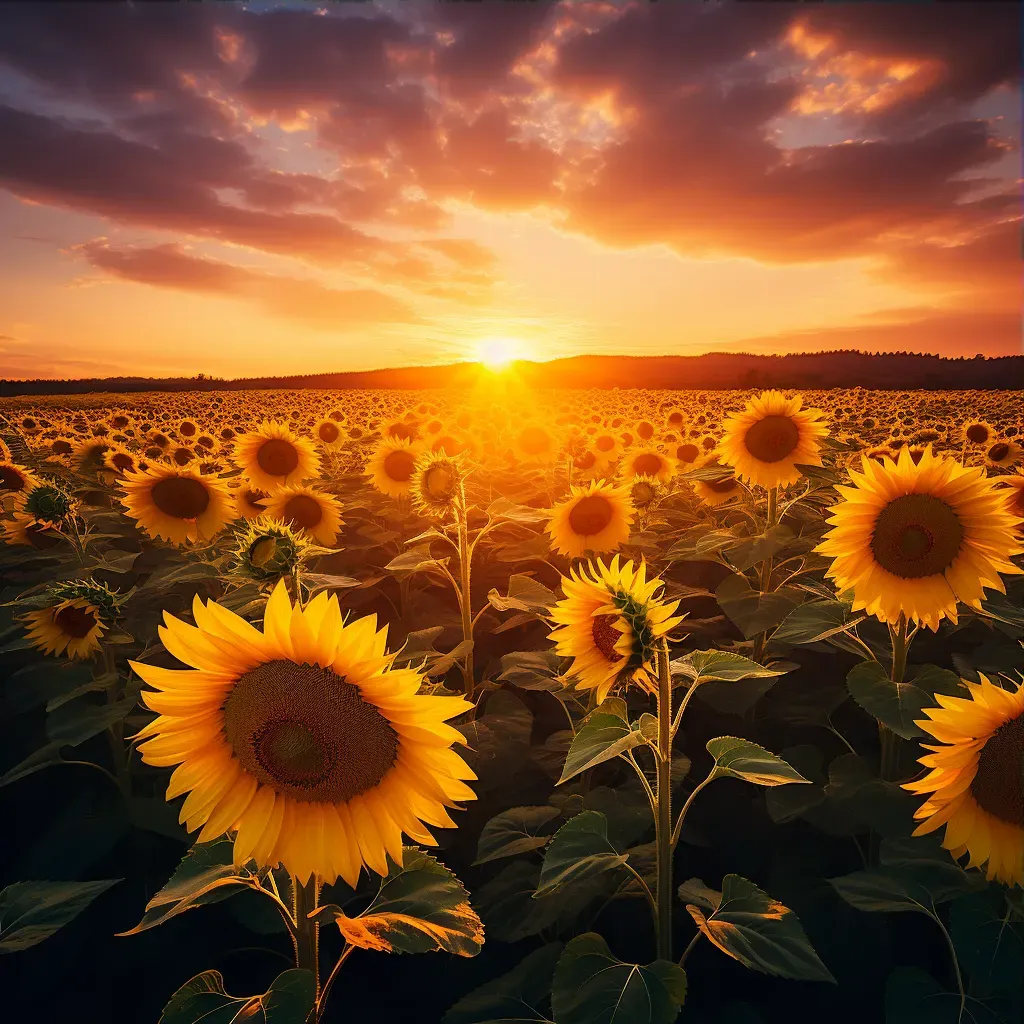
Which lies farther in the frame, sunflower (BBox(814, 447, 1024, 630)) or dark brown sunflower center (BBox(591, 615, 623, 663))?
sunflower (BBox(814, 447, 1024, 630))

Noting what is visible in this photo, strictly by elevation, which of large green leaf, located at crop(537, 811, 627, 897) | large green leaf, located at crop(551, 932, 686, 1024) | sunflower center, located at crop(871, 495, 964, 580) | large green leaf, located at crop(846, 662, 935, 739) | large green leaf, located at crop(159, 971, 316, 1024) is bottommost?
large green leaf, located at crop(551, 932, 686, 1024)

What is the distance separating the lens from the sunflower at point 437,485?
13.1 feet

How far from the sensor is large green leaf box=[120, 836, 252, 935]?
186cm

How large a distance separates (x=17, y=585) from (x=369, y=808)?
6.17 metres

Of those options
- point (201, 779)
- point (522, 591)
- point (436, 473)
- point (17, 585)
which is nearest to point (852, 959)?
point (522, 591)

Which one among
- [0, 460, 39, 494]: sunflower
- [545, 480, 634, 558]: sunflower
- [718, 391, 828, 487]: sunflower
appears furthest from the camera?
[0, 460, 39, 494]: sunflower

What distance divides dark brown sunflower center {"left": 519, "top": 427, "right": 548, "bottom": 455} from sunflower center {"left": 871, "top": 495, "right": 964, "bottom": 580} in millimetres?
7409

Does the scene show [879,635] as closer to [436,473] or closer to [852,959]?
[852,959]

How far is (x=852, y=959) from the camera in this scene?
2.84 metres

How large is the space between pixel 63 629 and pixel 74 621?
0.32 ft

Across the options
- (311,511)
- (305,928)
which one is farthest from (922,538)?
(311,511)

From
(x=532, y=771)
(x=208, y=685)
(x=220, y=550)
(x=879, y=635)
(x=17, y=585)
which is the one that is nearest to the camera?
(x=208, y=685)

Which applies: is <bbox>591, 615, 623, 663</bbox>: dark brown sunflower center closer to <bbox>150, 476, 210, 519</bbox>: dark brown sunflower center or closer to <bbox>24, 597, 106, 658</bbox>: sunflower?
<bbox>24, 597, 106, 658</bbox>: sunflower

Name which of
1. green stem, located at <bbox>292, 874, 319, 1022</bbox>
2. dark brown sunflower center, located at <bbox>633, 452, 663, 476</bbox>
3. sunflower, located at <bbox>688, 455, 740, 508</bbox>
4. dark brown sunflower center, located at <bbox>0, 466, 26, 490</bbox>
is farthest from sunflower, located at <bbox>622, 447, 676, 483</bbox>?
dark brown sunflower center, located at <bbox>0, 466, 26, 490</bbox>
